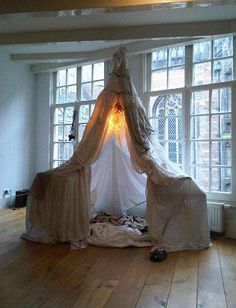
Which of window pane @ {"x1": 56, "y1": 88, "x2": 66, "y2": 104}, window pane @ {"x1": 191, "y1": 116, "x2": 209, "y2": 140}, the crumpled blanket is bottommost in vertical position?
the crumpled blanket

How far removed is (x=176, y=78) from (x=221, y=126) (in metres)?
1.11

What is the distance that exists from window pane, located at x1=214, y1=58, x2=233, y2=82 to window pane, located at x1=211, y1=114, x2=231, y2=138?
56cm

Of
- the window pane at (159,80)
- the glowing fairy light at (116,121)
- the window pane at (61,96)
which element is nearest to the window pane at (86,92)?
the window pane at (61,96)

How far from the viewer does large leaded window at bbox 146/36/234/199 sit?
4258mm

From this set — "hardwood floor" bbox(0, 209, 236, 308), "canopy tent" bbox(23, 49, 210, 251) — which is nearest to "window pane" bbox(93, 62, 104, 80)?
"canopy tent" bbox(23, 49, 210, 251)

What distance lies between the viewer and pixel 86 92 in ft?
19.1

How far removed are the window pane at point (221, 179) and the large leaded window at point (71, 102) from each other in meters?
2.71

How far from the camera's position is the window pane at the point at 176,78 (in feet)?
15.3

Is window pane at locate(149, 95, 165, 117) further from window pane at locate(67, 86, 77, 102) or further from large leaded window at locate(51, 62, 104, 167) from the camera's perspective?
window pane at locate(67, 86, 77, 102)

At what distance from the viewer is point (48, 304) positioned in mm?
2166

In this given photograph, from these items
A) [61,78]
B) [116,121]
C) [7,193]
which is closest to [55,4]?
[116,121]

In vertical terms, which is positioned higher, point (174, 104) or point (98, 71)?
point (98, 71)

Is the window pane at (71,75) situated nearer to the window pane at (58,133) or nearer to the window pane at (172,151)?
the window pane at (58,133)

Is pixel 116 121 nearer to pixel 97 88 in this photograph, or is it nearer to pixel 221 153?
pixel 221 153
